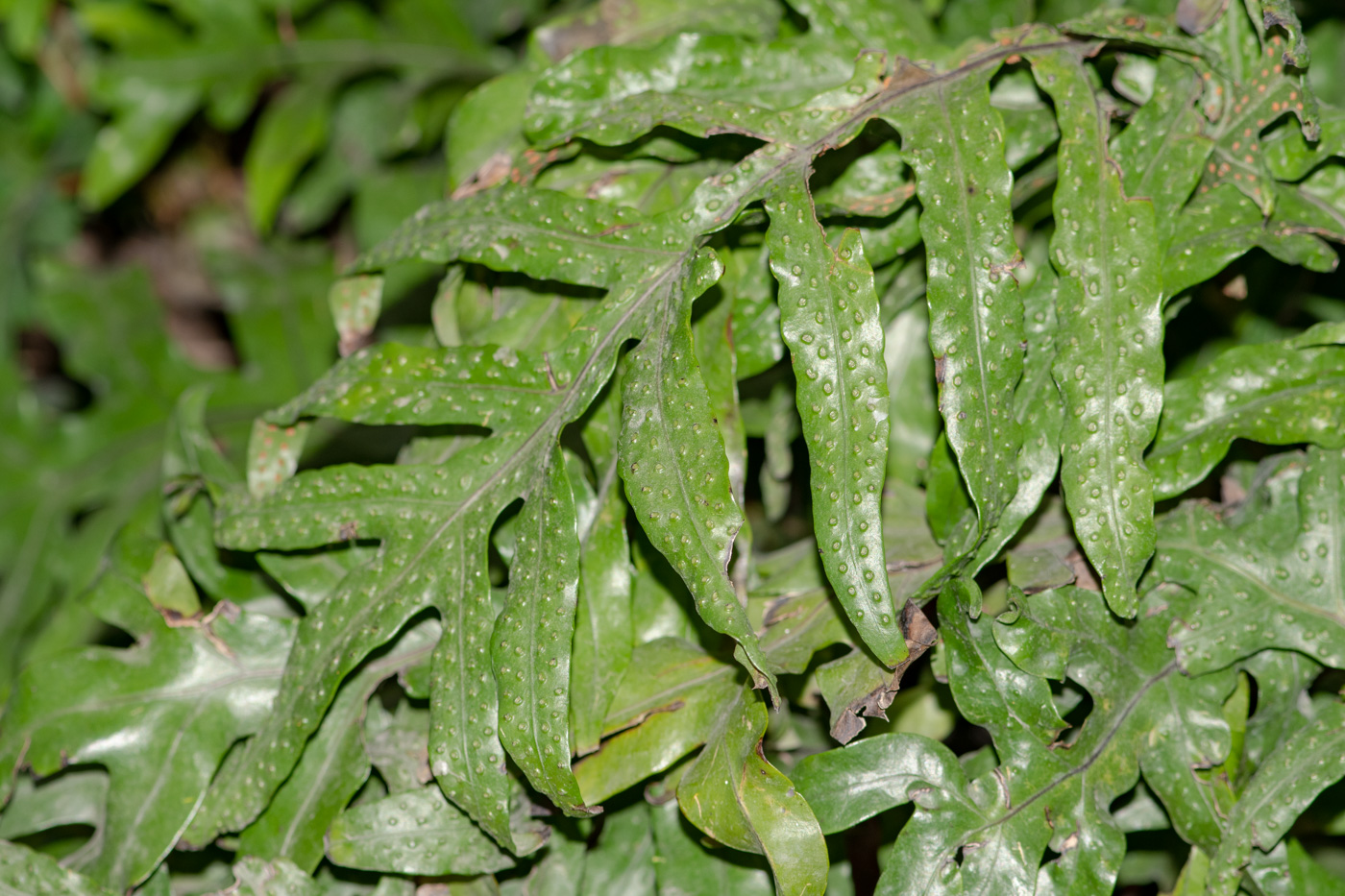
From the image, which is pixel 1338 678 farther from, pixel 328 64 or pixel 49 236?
pixel 49 236

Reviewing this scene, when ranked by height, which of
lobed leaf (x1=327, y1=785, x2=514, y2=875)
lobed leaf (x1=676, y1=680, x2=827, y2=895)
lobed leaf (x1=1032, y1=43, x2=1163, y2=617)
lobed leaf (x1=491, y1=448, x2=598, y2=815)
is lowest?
lobed leaf (x1=327, y1=785, x2=514, y2=875)

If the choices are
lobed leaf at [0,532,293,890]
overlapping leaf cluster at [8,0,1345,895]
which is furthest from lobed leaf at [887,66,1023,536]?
lobed leaf at [0,532,293,890]

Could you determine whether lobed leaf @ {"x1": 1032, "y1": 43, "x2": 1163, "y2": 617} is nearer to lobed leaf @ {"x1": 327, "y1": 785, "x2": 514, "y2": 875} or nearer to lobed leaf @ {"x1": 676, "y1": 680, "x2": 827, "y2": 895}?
lobed leaf @ {"x1": 676, "y1": 680, "x2": 827, "y2": 895}

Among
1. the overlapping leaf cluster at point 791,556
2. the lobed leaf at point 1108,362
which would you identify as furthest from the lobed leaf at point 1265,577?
the lobed leaf at point 1108,362

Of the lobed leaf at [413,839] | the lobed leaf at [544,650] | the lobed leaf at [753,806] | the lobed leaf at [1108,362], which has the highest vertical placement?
the lobed leaf at [1108,362]

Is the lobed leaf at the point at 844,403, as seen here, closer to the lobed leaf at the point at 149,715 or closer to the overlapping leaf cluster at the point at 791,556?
the overlapping leaf cluster at the point at 791,556

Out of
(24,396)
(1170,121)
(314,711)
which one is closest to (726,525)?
(314,711)

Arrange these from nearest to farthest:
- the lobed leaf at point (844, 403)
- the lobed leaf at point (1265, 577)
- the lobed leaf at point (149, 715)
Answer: the lobed leaf at point (844, 403) < the lobed leaf at point (1265, 577) < the lobed leaf at point (149, 715)

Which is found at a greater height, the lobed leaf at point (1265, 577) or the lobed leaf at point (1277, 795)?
the lobed leaf at point (1265, 577)

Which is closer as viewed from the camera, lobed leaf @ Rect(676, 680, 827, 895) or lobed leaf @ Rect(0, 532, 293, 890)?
lobed leaf @ Rect(676, 680, 827, 895)
